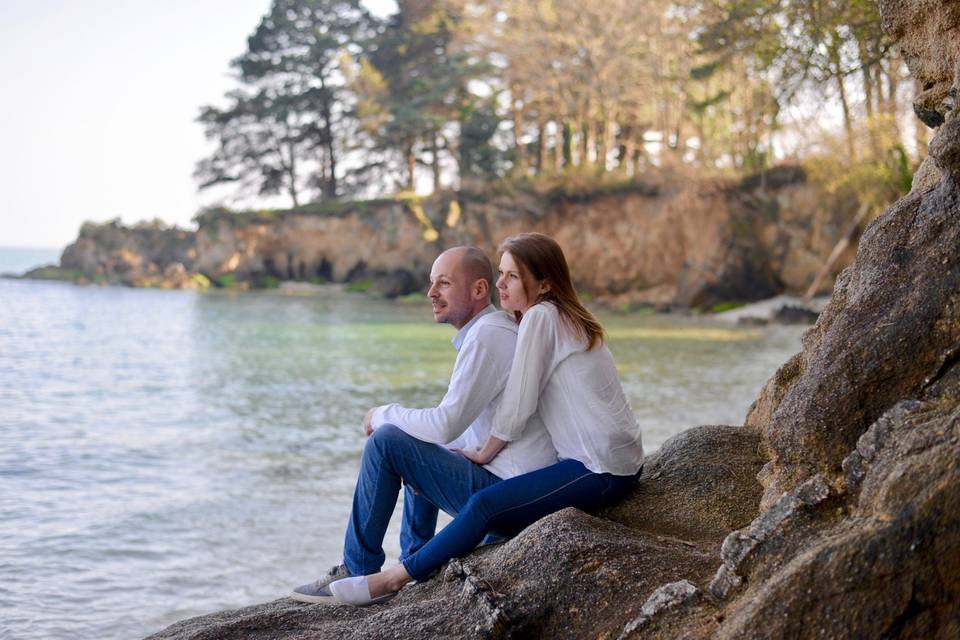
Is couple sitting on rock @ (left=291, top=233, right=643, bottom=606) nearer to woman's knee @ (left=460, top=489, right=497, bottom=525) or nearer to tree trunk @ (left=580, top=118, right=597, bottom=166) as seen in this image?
woman's knee @ (left=460, top=489, right=497, bottom=525)

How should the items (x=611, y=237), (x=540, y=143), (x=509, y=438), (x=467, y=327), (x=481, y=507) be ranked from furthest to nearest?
(x=540, y=143) < (x=611, y=237) < (x=467, y=327) < (x=509, y=438) < (x=481, y=507)

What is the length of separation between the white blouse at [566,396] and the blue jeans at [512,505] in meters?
0.08

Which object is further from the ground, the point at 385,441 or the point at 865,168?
the point at 865,168

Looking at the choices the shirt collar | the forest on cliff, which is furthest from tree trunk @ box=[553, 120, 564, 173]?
the shirt collar

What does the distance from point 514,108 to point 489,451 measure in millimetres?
39707

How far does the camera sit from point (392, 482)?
13.0 feet

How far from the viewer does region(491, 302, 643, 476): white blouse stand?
383 centimetres

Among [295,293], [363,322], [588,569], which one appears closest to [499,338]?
[588,569]

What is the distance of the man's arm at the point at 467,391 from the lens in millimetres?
3887

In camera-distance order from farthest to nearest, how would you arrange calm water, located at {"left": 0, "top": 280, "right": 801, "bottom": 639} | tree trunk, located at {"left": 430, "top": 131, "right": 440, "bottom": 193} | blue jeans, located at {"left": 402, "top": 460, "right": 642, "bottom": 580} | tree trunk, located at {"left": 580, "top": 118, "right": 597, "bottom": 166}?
tree trunk, located at {"left": 430, "top": 131, "right": 440, "bottom": 193} → tree trunk, located at {"left": 580, "top": 118, "right": 597, "bottom": 166} → calm water, located at {"left": 0, "top": 280, "right": 801, "bottom": 639} → blue jeans, located at {"left": 402, "top": 460, "right": 642, "bottom": 580}

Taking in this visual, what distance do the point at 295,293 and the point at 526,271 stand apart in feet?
154

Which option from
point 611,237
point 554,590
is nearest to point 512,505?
point 554,590

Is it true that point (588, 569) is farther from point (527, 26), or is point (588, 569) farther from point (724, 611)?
point (527, 26)

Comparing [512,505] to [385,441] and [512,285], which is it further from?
[512,285]
